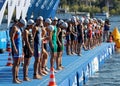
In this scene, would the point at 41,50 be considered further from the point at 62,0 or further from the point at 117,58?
the point at 62,0

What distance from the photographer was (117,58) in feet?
71.9

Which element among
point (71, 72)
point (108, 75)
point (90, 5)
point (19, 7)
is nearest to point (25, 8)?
point (19, 7)

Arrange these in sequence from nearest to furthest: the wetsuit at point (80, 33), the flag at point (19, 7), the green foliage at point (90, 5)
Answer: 1. the wetsuit at point (80, 33)
2. the flag at point (19, 7)
3. the green foliage at point (90, 5)

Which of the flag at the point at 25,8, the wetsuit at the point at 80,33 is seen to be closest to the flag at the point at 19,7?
the flag at the point at 25,8

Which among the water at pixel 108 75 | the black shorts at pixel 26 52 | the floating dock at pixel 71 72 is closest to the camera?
the black shorts at pixel 26 52

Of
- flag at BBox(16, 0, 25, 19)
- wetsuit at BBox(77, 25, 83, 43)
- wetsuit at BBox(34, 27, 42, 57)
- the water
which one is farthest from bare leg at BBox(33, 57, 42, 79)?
flag at BBox(16, 0, 25, 19)

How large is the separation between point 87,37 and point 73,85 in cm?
758

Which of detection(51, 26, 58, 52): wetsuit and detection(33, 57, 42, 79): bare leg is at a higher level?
detection(51, 26, 58, 52): wetsuit

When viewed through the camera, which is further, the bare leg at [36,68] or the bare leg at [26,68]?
the bare leg at [36,68]

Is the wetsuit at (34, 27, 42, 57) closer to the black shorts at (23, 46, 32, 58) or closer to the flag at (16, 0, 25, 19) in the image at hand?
the black shorts at (23, 46, 32, 58)

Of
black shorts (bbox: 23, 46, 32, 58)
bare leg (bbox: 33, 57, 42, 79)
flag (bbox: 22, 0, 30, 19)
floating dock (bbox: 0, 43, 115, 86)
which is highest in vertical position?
flag (bbox: 22, 0, 30, 19)

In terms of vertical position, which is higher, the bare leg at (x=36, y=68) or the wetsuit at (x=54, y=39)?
the wetsuit at (x=54, y=39)

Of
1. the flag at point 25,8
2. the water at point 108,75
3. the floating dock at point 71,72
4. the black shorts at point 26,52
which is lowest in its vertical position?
the water at point 108,75

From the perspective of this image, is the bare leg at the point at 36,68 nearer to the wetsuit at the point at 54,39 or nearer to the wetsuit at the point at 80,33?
the wetsuit at the point at 54,39
